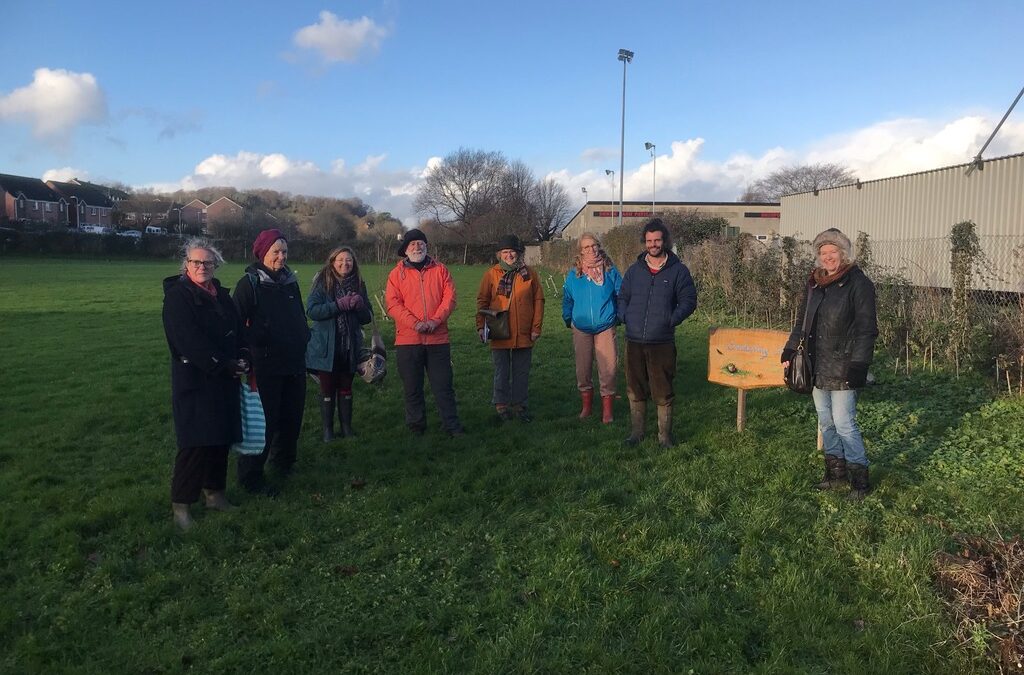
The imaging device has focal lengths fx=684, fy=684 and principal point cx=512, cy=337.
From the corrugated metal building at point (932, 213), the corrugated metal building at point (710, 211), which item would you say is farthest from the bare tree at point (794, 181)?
the corrugated metal building at point (932, 213)

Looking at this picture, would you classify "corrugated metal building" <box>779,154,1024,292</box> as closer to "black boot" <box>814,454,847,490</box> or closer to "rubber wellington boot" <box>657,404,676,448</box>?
"rubber wellington boot" <box>657,404,676,448</box>

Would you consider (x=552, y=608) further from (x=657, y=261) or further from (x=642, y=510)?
(x=657, y=261)

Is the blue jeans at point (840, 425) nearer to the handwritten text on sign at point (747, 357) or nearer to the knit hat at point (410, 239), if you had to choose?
the handwritten text on sign at point (747, 357)

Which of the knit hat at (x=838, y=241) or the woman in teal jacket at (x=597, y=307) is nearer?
the knit hat at (x=838, y=241)

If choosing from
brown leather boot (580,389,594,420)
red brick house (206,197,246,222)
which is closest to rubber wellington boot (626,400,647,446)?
brown leather boot (580,389,594,420)

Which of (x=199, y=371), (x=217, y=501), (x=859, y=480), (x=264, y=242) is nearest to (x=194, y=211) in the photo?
(x=264, y=242)

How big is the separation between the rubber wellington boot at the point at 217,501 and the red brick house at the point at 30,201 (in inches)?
3002

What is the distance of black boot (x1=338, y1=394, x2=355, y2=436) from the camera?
6160 mm

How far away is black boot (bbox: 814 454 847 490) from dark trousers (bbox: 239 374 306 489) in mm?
3721

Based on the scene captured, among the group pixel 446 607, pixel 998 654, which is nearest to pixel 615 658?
pixel 446 607

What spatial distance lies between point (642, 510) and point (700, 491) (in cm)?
49

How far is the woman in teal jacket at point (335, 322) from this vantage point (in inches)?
228

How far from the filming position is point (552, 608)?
322 centimetres

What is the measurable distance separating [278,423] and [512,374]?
96.2 inches
